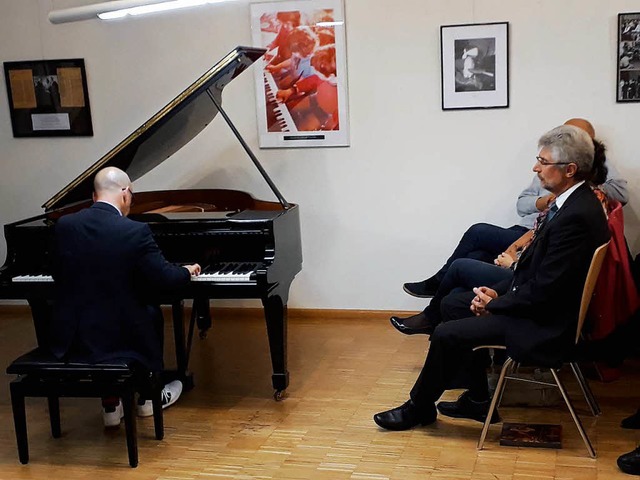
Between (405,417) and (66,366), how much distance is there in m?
1.48

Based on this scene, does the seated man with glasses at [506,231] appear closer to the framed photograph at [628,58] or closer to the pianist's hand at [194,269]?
the framed photograph at [628,58]

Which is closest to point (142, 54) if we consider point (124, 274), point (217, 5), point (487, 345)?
point (217, 5)

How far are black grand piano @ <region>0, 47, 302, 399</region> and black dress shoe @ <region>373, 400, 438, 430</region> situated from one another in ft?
2.05

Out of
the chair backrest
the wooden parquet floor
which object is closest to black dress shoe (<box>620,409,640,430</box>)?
the wooden parquet floor

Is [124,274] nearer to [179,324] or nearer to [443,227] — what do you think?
[179,324]

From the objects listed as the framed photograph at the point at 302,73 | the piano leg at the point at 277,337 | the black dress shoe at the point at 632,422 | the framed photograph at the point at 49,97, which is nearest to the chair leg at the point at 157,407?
the piano leg at the point at 277,337

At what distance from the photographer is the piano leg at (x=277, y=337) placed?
4074 millimetres

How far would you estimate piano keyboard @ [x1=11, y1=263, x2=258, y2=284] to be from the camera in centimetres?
395

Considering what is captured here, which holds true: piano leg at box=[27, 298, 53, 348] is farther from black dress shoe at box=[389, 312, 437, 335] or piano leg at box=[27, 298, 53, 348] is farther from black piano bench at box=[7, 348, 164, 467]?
black dress shoe at box=[389, 312, 437, 335]

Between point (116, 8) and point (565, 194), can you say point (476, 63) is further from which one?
point (116, 8)

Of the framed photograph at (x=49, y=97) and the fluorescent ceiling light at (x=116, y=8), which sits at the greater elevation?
the fluorescent ceiling light at (x=116, y=8)

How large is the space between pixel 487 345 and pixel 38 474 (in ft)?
6.37

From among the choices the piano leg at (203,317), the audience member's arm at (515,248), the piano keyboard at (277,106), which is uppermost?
the piano keyboard at (277,106)

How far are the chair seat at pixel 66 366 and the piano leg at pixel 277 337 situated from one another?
769 millimetres
